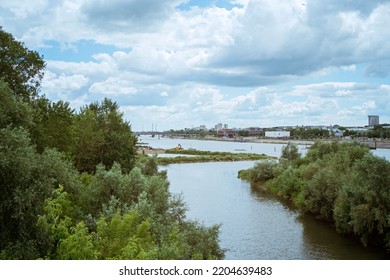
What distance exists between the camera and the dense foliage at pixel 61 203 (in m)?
11.0

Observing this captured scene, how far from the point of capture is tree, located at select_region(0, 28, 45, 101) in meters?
19.4

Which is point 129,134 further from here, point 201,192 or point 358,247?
point 358,247

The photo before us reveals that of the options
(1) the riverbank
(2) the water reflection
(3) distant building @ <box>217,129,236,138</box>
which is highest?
(3) distant building @ <box>217,129,236,138</box>

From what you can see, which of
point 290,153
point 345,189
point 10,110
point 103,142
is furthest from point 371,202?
point 290,153

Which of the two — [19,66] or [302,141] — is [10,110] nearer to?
[19,66]

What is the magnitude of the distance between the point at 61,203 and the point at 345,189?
57.3ft

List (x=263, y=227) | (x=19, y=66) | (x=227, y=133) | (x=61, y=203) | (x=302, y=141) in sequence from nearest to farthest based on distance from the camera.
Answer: (x=61, y=203) < (x=19, y=66) < (x=263, y=227) < (x=302, y=141) < (x=227, y=133)

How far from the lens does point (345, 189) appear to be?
26.4 metres

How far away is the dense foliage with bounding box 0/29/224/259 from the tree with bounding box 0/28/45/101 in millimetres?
41

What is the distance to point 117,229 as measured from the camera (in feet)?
42.1

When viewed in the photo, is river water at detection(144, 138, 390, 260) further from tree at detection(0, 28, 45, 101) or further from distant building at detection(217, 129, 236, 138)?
distant building at detection(217, 129, 236, 138)

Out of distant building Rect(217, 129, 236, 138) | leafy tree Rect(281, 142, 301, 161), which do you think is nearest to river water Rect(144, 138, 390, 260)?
leafy tree Rect(281, 142, 301, 161)
